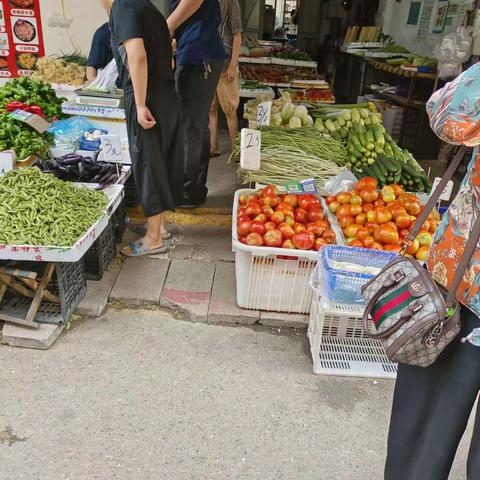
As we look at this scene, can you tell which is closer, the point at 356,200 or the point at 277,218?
the point at 277,218

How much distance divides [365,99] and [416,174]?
4841 mm

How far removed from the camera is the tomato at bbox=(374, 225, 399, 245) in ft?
10.9

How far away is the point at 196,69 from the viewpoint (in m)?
4.29

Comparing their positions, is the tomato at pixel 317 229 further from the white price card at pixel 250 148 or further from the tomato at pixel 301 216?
the white price card at pixel 250 148

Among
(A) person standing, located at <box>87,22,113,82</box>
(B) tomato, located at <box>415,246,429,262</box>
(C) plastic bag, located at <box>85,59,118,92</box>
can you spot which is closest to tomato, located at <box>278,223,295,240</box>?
(B) tomato, located at <box>415,246,429,262</box>

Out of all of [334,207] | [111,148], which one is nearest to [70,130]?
[111,148]

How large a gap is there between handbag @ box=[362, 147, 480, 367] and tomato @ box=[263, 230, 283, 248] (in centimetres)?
156

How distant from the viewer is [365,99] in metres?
8.66

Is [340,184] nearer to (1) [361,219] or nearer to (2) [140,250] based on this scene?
(1) [361,219]

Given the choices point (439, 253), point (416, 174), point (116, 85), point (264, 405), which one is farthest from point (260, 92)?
point (439, 253)

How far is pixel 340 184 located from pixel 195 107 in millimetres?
1442

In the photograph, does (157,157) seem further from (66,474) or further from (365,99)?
(365,99)

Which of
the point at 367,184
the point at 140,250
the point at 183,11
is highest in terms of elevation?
the point at 183,11

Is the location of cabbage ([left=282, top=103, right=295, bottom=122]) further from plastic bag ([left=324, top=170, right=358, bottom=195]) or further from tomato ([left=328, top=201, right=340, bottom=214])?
tomato ([left=328, top=201, right=340, bottom=214])
